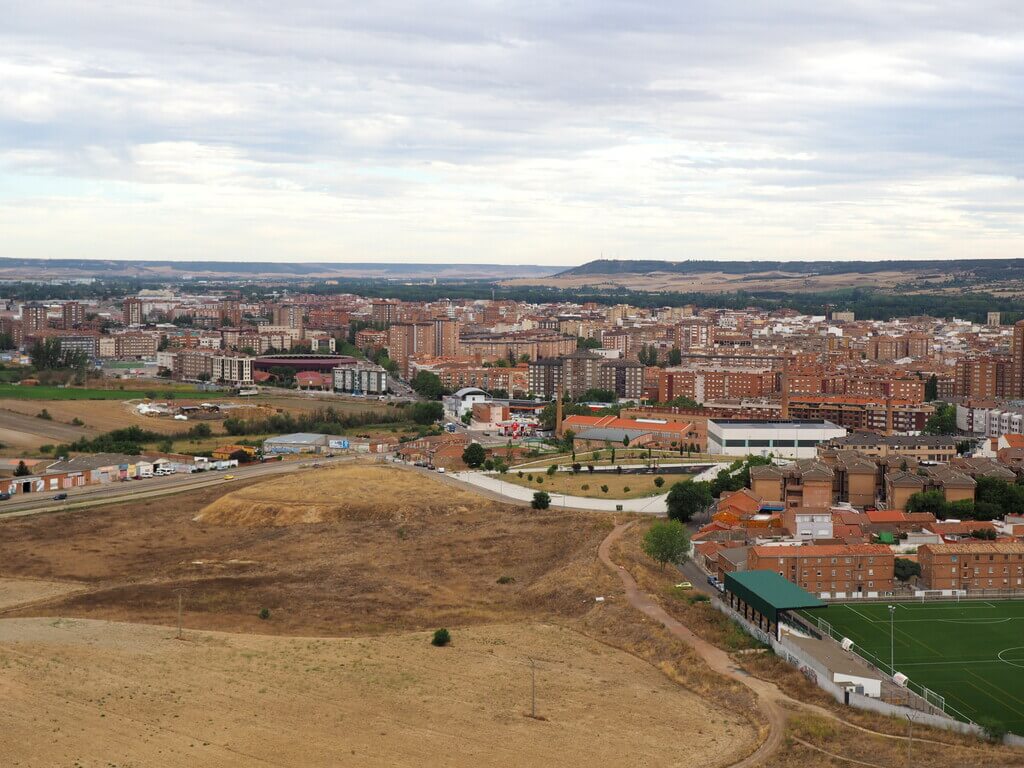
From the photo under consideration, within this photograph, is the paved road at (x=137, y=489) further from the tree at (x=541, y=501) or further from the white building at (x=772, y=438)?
the white building at (x=772, y=438)

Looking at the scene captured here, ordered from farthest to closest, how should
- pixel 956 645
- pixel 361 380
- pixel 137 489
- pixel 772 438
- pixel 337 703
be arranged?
pixel 361 380 → pixel 772 438 → pixel 137 489 → pixel 956 645 → pixel 337 703

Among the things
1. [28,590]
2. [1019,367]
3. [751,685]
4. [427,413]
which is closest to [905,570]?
[751,685]

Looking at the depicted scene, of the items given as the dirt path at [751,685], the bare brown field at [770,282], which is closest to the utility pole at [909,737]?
the dirt path at [751,685]

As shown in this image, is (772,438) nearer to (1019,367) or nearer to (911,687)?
(1019,367)

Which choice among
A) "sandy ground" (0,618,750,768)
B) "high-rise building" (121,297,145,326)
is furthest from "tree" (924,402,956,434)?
"high-rise building" (121,297,145,326)

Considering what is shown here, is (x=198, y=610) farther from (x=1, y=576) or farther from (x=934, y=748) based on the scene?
(x=934, y=748)

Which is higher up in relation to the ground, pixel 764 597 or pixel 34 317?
pixel 34 317

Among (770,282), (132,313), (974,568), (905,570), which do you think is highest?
(770,282)
